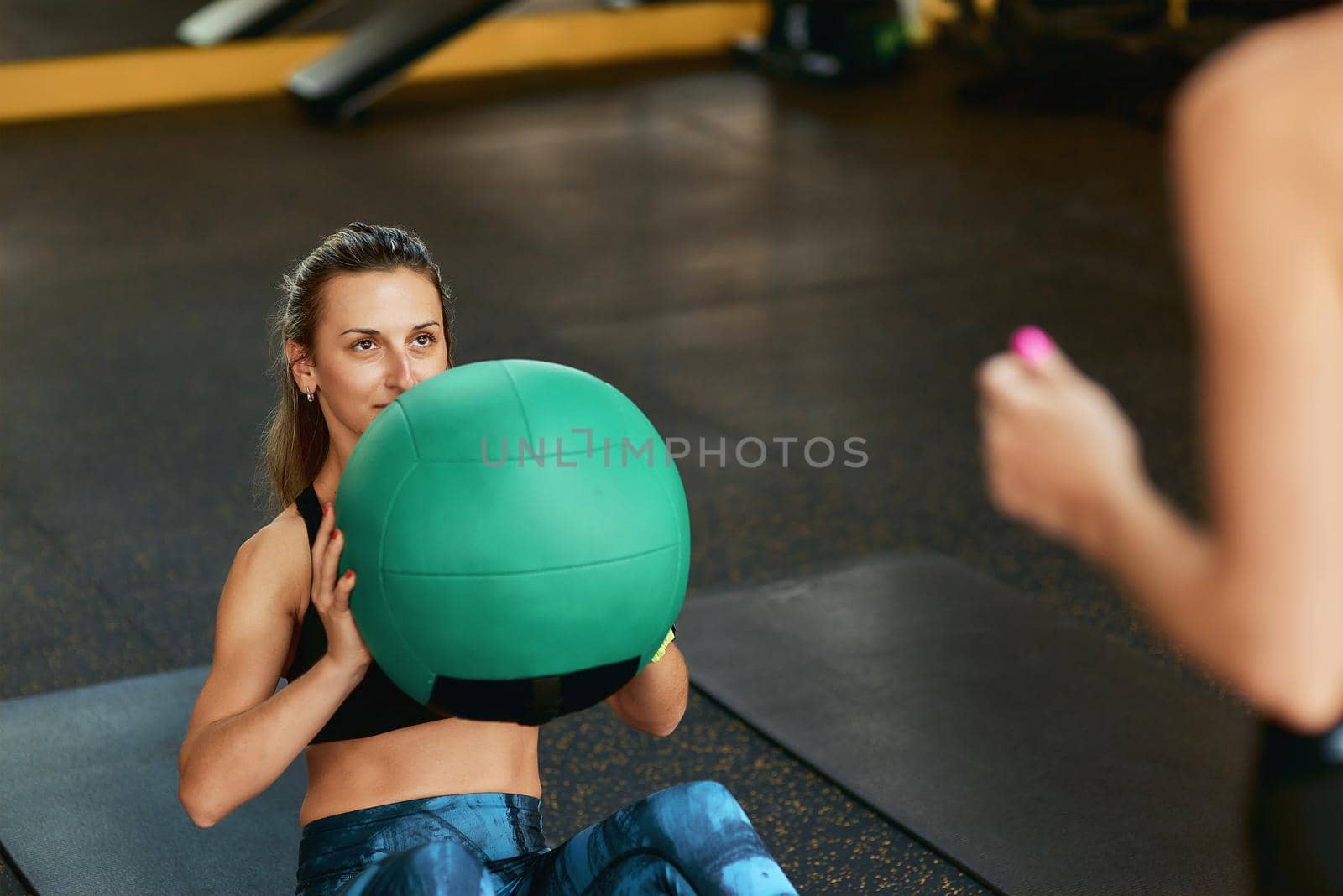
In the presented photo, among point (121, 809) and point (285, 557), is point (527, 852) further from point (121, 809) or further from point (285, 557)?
point (121, 809)

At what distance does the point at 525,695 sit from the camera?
1295 mm

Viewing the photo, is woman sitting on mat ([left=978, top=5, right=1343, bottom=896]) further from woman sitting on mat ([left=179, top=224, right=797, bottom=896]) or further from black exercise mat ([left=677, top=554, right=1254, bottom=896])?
black exercise mat ([left=677, top=554, right=1254, bottom=896])

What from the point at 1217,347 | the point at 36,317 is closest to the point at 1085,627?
the point at 1217,347

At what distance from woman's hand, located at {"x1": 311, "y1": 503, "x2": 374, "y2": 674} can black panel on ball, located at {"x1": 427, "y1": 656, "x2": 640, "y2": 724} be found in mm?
100

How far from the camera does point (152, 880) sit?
2168 millimetres

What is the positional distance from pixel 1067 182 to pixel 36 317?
13.2 feet

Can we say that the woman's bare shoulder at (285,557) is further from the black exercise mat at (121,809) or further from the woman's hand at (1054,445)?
the woman's hand at (1054,445)

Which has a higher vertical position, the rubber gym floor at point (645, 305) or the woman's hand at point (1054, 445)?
the woman's hand at point (1054, 445)

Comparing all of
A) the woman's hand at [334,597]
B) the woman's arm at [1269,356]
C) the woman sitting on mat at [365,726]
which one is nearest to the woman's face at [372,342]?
the woman sitting on mat at [365,726]

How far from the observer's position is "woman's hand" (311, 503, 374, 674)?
1.33 meters

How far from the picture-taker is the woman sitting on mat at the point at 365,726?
1475 mm

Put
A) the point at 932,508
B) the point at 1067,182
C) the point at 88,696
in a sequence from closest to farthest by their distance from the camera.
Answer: the point at 88,696, the point at 932,508, the point at 1067,182

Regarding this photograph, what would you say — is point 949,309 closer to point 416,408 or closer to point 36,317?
point 36,317

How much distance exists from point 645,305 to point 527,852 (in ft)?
12.1
